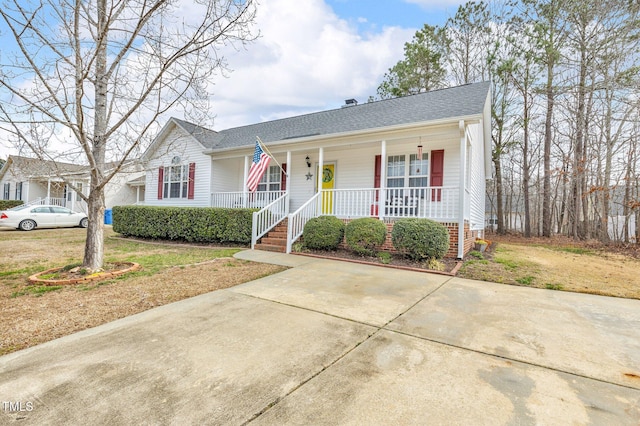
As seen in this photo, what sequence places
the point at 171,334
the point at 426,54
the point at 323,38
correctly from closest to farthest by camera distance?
the point at 171,334 < the point at 323,38 < the point at 426,54

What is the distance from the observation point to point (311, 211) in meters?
9.39

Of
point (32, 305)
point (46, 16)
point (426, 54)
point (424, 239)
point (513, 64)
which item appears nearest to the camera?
point (32, 305)

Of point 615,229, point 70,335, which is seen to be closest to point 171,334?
point 70,335

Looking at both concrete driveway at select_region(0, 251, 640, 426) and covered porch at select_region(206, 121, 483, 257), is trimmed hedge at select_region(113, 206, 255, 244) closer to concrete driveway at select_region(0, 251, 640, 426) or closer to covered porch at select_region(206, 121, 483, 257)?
covered porch at select_region(206, 121, 483, 257)

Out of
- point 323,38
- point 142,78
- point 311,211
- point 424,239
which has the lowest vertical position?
point 424,239

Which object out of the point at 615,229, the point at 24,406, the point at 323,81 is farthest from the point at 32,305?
the point at 615,229

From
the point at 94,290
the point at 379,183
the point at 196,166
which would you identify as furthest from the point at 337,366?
the point at 196,166

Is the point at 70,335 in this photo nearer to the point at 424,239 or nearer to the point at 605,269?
the point at 424,239

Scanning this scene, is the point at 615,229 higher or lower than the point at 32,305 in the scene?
higher

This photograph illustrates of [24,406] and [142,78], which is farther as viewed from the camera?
[142,78]

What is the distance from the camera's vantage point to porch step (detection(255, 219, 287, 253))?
8802 mm

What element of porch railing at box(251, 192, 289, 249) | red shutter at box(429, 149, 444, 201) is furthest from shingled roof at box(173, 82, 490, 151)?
porch railing at box(251, 192, 289, 249)

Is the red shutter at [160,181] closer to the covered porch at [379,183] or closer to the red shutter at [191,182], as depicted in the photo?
the red shutter at [191,182]

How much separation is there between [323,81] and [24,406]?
1473 cm
